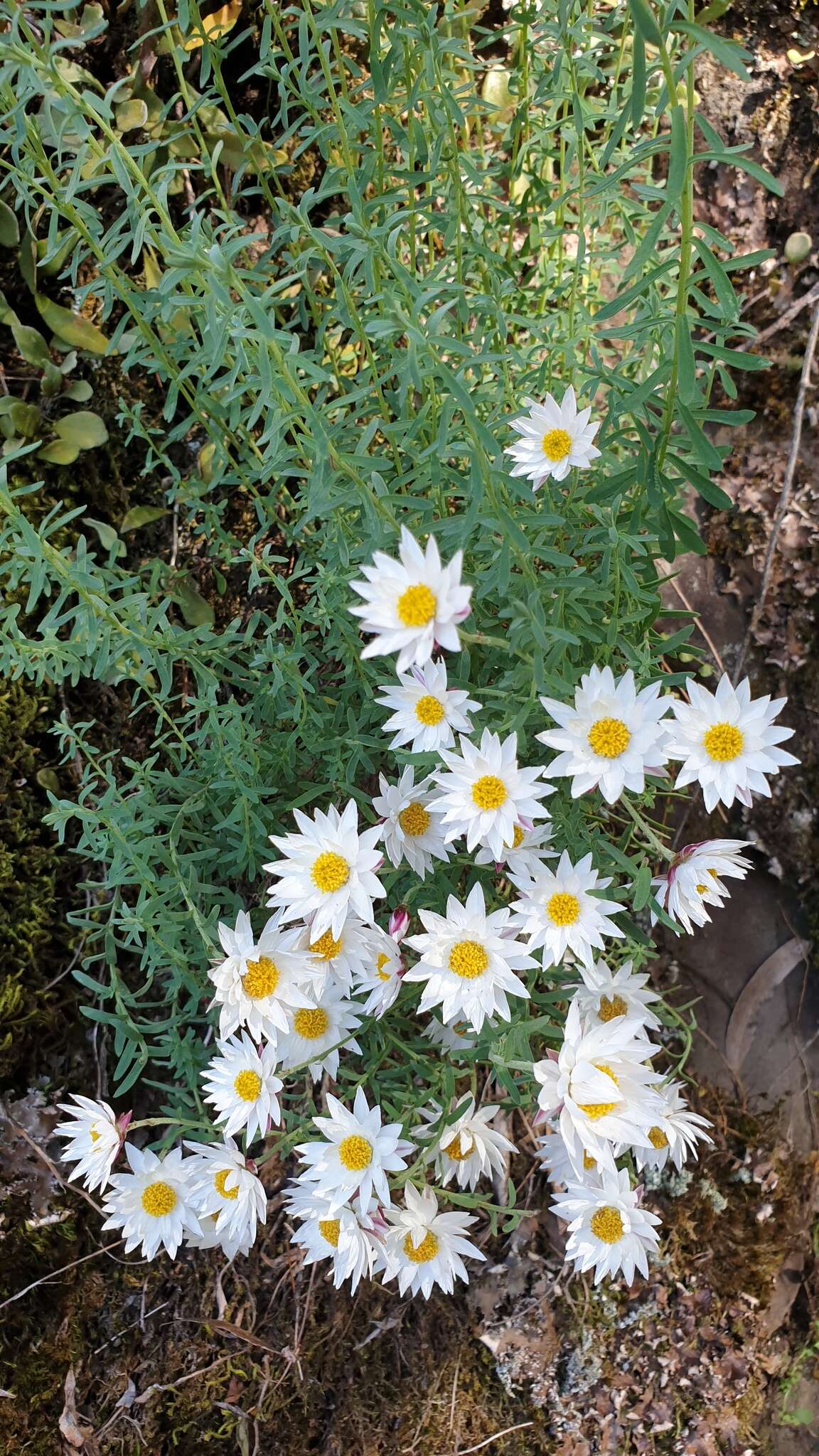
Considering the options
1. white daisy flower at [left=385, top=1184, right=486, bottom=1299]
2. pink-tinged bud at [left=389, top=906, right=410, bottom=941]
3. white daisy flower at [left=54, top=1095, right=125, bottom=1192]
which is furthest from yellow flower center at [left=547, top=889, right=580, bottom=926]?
white daisy flower at [left=54, top=1095, right=125, bottom=1192]

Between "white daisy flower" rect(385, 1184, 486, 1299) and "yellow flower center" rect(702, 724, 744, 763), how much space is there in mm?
887

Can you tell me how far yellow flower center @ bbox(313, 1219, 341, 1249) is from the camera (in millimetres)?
1568

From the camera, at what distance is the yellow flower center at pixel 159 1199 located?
64.3 inches

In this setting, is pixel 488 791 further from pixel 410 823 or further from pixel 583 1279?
pixel 583 1279

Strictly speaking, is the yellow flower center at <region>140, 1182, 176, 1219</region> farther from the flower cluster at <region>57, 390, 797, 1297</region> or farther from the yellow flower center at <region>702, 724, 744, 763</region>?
the yellow flower center at <region>702, 724, 744, 763</region>

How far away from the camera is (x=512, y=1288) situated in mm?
2256

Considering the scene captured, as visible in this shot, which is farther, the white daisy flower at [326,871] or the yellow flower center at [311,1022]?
the yellow flower center at [311,1022]

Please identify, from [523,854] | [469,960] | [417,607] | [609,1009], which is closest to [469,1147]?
[609,1009]

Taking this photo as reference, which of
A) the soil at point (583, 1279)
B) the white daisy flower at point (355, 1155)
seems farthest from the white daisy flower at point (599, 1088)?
the soil at point (583, 1279)

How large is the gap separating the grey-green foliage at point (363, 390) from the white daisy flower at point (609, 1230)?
1.05ft

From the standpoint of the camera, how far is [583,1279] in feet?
7.45

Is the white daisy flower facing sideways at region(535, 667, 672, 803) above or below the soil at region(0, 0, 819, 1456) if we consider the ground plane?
above

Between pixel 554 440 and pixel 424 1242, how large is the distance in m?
1.33

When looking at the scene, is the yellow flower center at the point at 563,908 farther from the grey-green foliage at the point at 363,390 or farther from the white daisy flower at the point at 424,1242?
the white daisy flower at the point at 424,1242
